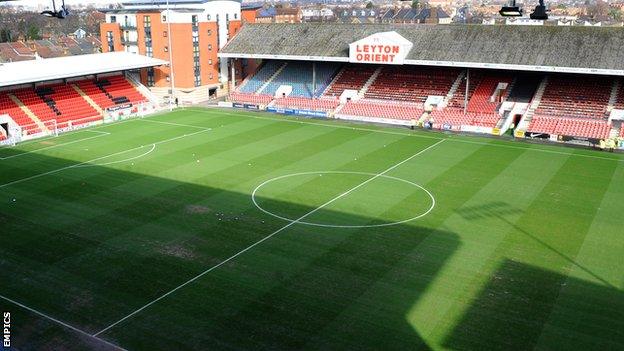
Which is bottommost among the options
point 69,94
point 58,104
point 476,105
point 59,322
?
point 59,322

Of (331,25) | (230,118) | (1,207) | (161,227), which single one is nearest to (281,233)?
(161,227)

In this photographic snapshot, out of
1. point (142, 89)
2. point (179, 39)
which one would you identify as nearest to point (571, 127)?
point (179, 39)

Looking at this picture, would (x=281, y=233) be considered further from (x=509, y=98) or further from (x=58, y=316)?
(x=509, y=98)

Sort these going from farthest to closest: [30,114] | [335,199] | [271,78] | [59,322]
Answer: [271,78] → [30,114] → [335,199] → [59,322]

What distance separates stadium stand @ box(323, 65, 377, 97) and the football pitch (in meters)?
16.0

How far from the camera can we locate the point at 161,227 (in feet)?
77.3

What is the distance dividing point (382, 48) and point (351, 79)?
7.02 m

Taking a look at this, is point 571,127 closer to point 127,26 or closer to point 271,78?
point 271,78

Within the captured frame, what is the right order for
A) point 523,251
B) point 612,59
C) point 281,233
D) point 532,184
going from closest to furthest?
1. point 523,251
2. point 281,233
3. point 532,184
4. point 612,59

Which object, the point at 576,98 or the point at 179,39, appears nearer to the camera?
the point at 576,98

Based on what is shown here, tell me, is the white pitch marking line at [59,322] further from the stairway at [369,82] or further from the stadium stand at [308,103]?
the stairway at [369,82]

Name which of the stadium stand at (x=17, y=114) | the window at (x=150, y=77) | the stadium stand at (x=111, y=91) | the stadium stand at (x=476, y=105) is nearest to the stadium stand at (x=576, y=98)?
the stadium stand at (x=476, y=105)

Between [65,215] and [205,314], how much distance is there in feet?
37.3

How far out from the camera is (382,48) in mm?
45875
